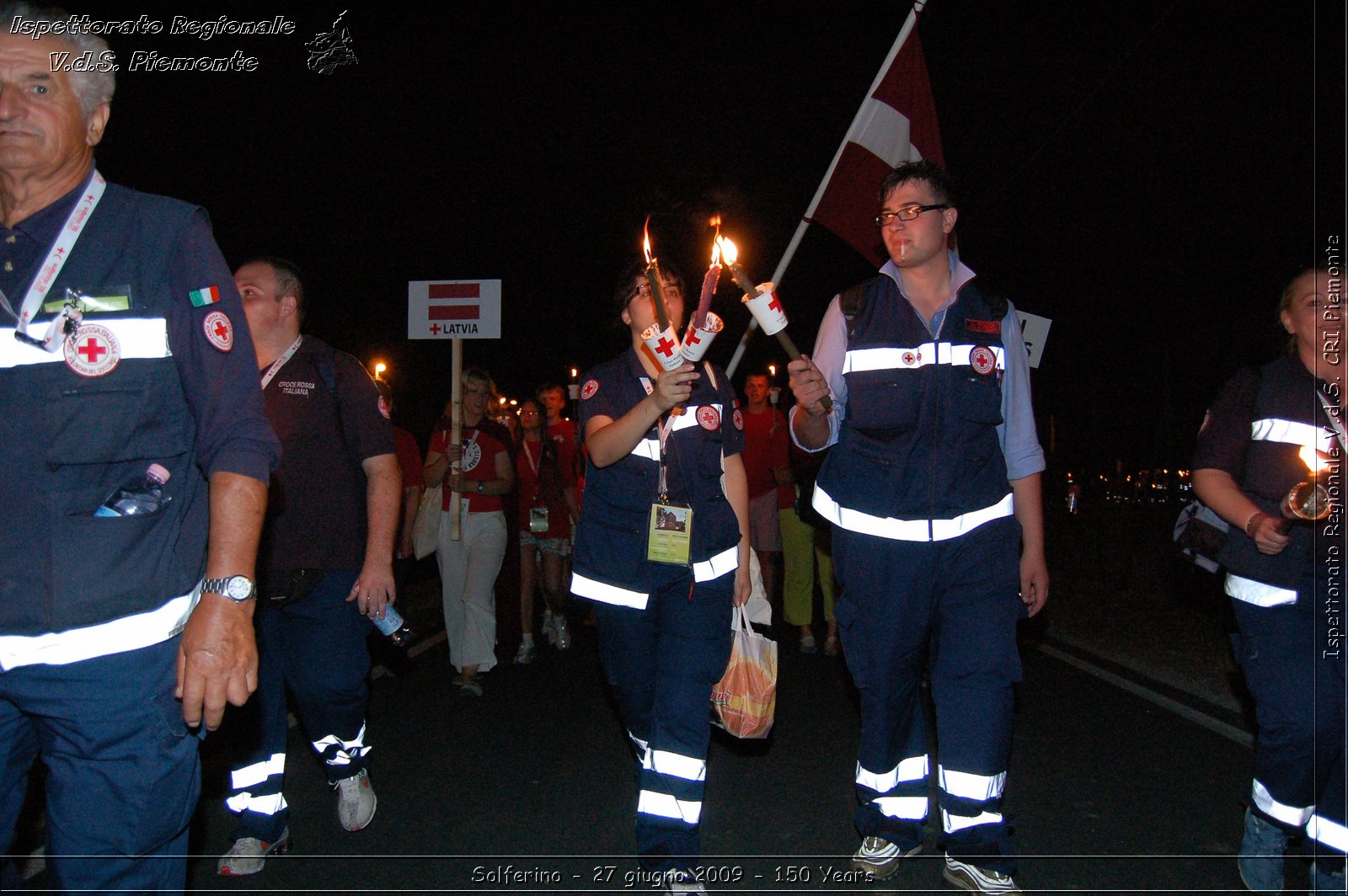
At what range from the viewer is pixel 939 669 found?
407cm

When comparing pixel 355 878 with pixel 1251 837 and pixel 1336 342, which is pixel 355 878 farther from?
pixel 1336 342

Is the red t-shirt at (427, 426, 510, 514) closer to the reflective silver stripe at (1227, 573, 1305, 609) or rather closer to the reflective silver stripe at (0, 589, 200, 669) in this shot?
the reflective silver stripe at (1227, 573, 1305, 609)

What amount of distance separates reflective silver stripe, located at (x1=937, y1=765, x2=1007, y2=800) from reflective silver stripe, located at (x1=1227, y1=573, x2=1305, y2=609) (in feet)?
3.60

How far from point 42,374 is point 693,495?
246 centimetres

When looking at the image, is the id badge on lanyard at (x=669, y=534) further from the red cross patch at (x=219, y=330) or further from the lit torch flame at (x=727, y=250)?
the red cross patch at (x=219, y=330)

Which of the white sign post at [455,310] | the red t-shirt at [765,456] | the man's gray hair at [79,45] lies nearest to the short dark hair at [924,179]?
the man's gray hair at [79,45]

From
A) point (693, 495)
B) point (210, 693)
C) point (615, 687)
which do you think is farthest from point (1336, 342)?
point (210, 693)

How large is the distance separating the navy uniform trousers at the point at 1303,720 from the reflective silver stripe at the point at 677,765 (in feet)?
6.94

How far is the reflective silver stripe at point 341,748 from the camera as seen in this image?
15.6ft

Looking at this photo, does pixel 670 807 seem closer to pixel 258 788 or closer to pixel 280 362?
pixel 258 788

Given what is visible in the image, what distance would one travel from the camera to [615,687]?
4277mm

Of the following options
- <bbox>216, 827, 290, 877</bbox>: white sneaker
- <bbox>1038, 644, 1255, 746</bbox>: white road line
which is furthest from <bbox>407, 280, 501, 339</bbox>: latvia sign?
<bbox>216, 827, 290, 877</bbox>: white sneaker

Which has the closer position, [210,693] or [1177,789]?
[210,693]

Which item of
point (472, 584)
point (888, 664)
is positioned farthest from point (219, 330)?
point (472, 584)
